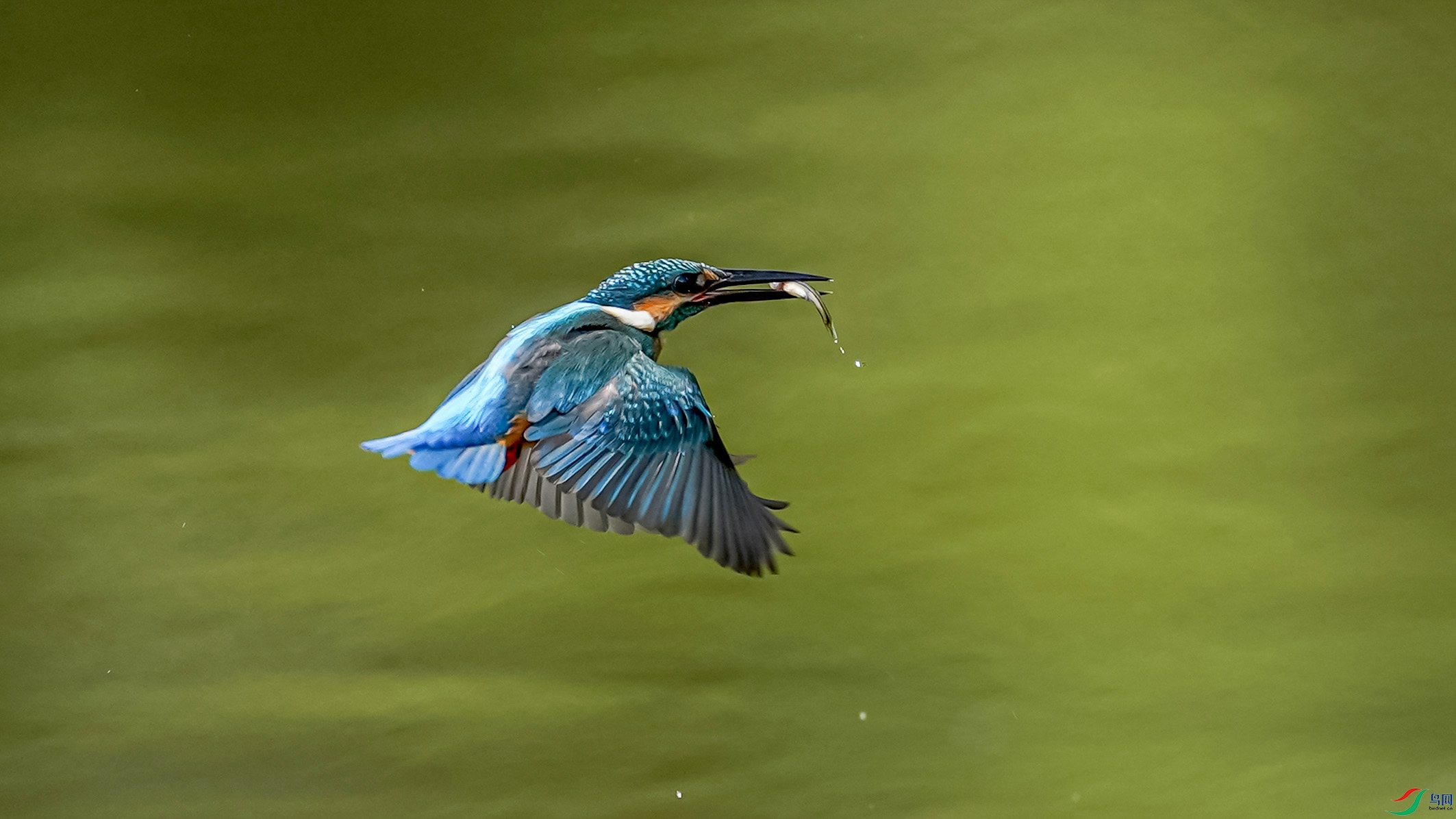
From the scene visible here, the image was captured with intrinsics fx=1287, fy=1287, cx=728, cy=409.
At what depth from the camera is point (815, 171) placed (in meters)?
2.07

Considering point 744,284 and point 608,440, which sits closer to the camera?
point 608,440

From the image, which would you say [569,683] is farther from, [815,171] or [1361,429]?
[1361,429]

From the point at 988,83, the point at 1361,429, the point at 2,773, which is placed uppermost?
the point at 988,83

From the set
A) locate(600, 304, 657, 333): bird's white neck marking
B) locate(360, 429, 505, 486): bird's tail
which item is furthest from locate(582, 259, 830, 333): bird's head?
locate(360, 429, 505, 486): bird's tail

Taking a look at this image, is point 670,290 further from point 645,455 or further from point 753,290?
point 645,455

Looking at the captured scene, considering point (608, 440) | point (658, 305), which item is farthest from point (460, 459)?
point (658, 305)

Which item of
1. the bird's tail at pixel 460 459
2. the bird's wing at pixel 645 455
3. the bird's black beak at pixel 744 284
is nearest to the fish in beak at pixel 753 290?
the bird's black beak at pixel 744 284

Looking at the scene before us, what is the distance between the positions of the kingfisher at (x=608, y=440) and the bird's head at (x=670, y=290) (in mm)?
35

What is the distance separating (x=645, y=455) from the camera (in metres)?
1.21

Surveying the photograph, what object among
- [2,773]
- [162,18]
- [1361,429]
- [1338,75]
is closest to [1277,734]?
[1361,429]

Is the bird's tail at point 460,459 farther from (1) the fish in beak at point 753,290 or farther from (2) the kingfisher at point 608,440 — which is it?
(1) the fish in beak at point 753,290

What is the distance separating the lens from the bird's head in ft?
4.25

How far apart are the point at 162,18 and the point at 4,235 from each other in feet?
1.44

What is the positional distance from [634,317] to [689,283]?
66 mm
